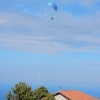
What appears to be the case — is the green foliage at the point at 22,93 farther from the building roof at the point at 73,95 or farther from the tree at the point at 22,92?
the building roof at the point at 73,95

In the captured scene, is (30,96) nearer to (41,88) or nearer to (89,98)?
(41,88)

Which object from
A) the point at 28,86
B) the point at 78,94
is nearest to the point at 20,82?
the point at 28,86

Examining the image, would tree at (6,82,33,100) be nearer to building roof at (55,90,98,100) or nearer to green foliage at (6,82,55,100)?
green foliage at (6,82,55,100)

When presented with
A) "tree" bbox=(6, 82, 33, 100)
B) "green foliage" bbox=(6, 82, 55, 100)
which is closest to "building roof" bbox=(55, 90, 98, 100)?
"green foliage" bbox=(6, 82, 55, 100)

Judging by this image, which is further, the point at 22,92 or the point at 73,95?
the point at 73,95

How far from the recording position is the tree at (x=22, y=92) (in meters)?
39.8

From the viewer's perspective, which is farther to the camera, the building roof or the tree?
the building roof

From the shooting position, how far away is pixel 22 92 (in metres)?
39.8

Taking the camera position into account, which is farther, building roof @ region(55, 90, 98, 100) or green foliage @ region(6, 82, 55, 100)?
building roof @ region(55, 90, 98, 100)

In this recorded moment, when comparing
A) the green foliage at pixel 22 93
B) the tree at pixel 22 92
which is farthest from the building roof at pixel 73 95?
the tree at pixel 22 92

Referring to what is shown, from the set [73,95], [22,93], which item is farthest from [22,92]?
[73,95]

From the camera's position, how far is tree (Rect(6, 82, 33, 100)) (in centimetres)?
3981

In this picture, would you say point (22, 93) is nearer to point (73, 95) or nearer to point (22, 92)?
→ point (22, 92)

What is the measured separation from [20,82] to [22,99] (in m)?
2.86
